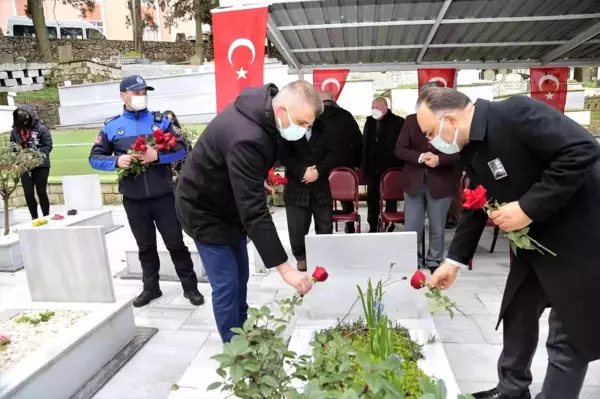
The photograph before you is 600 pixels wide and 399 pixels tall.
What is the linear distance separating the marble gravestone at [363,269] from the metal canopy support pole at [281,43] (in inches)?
119

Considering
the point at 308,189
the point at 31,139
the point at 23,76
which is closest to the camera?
the point at 308,189

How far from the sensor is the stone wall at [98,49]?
72.1 feet

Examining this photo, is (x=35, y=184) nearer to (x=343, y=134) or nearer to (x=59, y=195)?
(x=59, y=195)

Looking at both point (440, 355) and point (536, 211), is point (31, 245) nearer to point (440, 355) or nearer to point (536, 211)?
point (440, 355)

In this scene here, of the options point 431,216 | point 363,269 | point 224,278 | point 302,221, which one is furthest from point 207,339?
point 431,216

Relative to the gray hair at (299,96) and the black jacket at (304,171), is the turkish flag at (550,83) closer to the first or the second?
the black jacket at (304,171)

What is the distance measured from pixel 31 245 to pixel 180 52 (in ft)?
95.3

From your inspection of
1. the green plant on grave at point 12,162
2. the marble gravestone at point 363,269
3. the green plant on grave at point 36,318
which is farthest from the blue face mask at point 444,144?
the green plant on grave at point 12,162

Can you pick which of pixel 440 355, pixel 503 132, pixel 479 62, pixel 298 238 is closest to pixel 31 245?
pixel 298 238

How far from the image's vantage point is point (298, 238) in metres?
4.53

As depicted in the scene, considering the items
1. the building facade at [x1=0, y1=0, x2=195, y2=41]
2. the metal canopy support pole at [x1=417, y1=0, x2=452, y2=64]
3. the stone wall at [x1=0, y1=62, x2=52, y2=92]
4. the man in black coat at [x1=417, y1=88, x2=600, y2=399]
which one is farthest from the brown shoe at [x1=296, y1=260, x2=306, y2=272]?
the building facade at [x1=0, y1=0, x2=195, y2=41]

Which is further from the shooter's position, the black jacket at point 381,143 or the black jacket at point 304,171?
the black jacket at point 381,143

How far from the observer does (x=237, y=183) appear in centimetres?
211

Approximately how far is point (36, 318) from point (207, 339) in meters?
1.16
